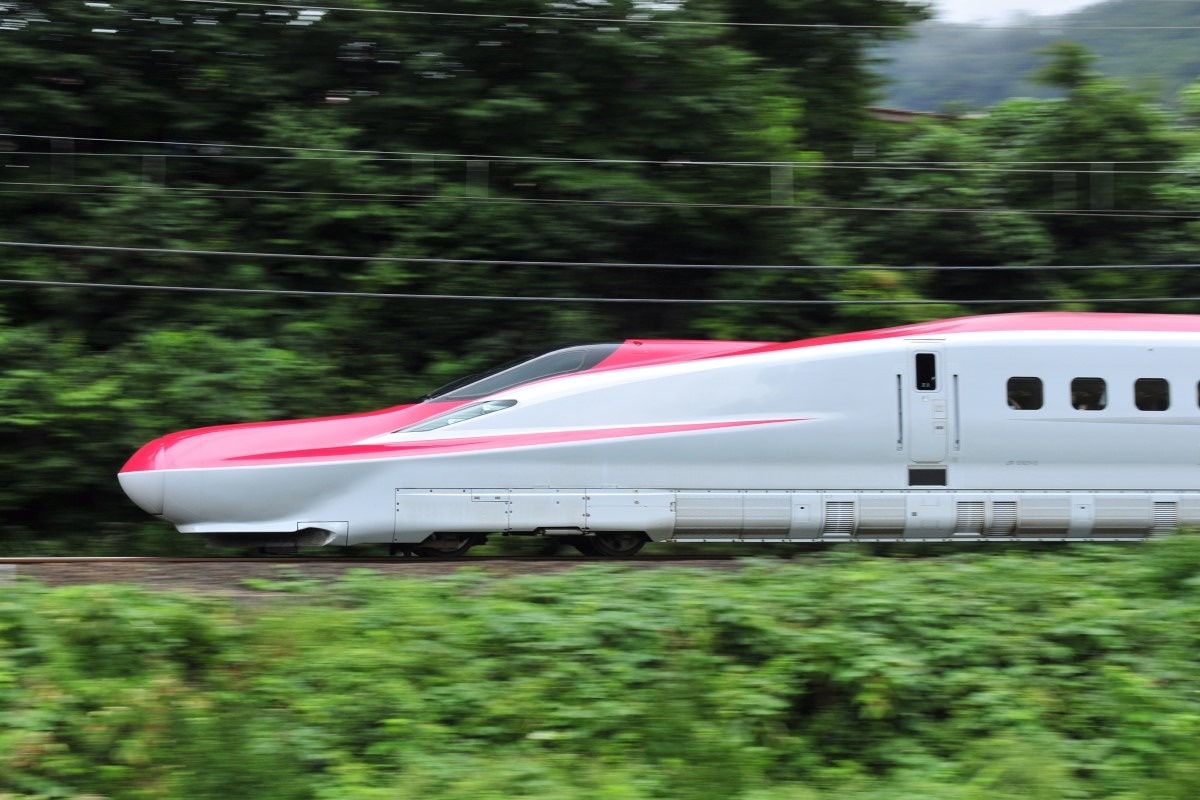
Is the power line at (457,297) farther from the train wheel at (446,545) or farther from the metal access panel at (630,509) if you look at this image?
the train wheel at (446,545)

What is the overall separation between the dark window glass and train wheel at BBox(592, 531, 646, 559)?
8.88 feet

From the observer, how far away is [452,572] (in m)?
8.35

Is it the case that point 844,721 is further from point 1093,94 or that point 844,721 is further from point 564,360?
point 1093,94

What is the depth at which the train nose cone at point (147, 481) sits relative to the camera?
8.67m

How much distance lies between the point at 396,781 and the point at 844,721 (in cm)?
238

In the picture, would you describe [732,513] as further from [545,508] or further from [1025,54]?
[1025,54]

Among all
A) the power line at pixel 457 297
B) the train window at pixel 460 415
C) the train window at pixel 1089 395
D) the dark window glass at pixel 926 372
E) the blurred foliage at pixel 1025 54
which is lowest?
the train window at pixel 460 415

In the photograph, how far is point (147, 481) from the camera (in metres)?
8.69

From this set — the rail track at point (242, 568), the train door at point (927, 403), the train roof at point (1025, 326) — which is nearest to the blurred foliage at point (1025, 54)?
the train roof at point (1025, 326)

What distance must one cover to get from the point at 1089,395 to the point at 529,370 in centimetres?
478

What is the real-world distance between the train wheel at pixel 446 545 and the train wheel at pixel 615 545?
1.06 metres

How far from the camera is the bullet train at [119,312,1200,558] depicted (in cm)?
879

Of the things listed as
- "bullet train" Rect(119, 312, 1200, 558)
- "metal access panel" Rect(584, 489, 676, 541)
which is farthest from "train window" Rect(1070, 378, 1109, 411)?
"metal access panel" Rect(584, 489, 676, 541)

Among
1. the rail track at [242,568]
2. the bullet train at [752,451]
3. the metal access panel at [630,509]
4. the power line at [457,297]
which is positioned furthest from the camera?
the power line at [457,297]
